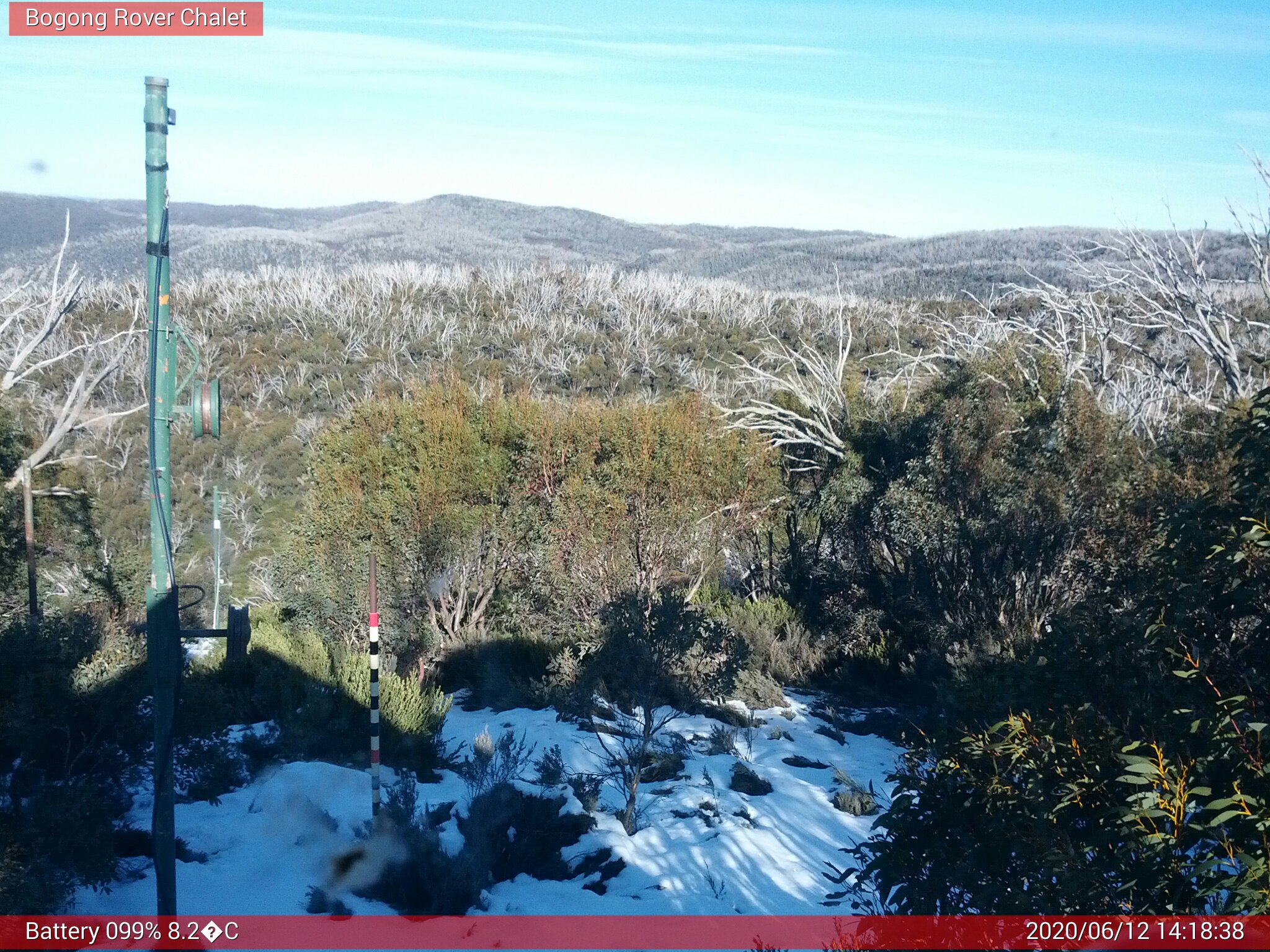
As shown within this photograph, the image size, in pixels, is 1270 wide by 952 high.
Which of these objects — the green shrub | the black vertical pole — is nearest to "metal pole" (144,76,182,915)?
the black vertical pole

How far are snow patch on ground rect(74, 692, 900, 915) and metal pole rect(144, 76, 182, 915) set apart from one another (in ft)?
4.09

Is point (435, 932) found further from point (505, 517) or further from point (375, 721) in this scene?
point (505, 517)

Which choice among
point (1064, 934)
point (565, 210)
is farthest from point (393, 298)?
point (565, 210)

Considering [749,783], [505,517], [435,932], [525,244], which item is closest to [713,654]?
[749,783]

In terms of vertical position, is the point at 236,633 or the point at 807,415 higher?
the point at 807,415

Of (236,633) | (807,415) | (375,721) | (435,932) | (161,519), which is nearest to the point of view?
(161,519)

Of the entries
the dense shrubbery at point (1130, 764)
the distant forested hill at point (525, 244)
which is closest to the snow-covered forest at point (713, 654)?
the dense shrubbery at point (1130, 764)

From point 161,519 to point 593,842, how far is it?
365cm

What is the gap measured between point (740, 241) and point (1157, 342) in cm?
7221

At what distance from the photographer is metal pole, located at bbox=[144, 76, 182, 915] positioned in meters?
3.97

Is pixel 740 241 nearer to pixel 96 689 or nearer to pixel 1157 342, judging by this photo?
pixel 1157 342

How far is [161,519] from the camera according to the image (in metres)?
3.98

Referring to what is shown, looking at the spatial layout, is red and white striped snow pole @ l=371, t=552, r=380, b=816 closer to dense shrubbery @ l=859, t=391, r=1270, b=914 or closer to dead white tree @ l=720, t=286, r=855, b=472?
dense shrubbery @ l=859, t=391, r=1270, b=914

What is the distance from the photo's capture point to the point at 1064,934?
251 centimetres
